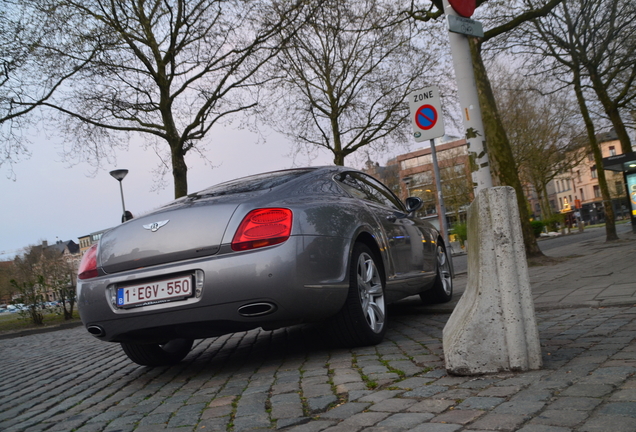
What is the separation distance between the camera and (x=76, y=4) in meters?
14.7

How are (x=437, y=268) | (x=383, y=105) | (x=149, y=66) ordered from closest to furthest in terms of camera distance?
(x=437, y=268)
(x=149, y=66)
(x=383, y=105)

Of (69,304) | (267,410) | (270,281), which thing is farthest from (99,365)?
(69,304)

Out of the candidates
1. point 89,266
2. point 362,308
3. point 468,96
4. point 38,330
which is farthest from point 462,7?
point 38,330

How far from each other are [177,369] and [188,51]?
1315cm

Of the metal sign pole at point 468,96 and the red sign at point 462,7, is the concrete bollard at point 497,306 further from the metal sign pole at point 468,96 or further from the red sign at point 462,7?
the red sign at point 462,7

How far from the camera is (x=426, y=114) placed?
9.45m

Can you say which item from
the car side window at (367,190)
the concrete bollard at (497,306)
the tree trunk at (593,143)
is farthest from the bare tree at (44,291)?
the concrete bollard at (497,306)

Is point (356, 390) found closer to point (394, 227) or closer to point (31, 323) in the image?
point (394, 227)

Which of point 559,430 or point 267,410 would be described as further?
point 267,410

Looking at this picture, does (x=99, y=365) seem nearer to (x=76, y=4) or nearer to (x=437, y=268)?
(x=437, y=268)

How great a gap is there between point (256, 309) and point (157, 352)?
1.59m

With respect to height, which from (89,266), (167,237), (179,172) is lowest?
(89,266)

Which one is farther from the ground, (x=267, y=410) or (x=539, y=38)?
(x=539, y=38)

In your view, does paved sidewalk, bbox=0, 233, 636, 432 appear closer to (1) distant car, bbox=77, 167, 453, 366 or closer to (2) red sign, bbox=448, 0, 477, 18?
(1) distant car, bbox=77, 167, 453, 366
